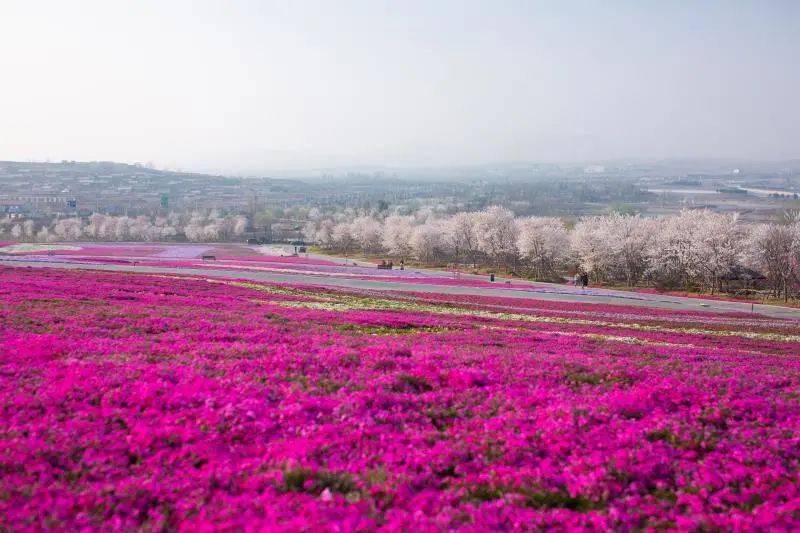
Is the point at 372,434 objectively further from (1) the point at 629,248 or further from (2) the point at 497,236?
(2) the point at 497,236

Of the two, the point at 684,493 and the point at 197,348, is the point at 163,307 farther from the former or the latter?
the point at 684,493

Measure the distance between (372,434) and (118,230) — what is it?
492ft

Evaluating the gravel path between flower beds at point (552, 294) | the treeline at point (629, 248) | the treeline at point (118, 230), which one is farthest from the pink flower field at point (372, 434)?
the treeline at point (118, 230)

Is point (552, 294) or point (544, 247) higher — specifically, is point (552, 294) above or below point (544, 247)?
below

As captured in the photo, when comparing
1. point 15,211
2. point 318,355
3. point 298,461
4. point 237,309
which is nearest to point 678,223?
point 237,309

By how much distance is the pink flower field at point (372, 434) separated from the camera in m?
7.94

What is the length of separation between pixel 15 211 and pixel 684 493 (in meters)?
201

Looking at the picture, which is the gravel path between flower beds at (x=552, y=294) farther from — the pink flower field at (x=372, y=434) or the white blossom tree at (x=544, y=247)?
the pink flower field at (x=372, y=434)

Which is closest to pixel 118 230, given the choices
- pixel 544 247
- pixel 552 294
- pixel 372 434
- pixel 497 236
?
pixel 497 236

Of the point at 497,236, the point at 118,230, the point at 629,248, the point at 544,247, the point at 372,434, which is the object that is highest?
the point at 372,434

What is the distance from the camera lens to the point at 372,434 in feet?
34.8

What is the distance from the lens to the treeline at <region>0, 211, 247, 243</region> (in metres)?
137

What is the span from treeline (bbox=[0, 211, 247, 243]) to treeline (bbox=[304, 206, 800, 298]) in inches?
2339

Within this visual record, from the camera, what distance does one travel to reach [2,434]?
9.72 metres
